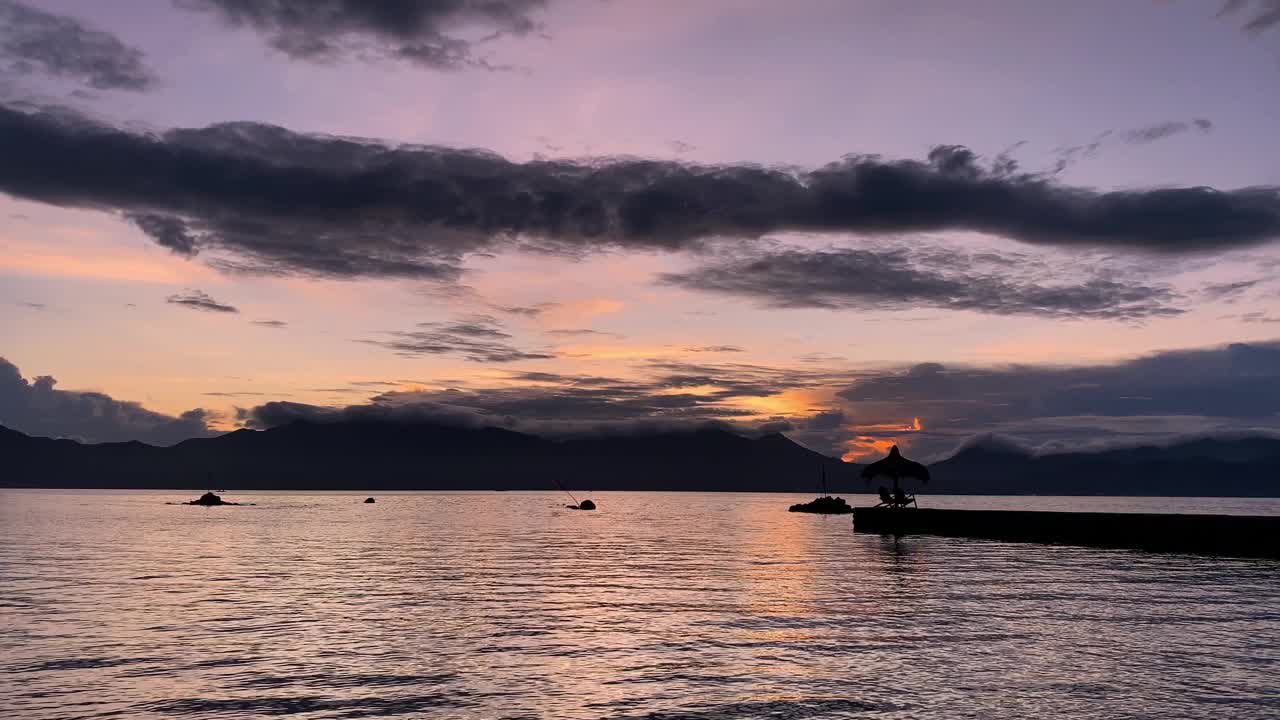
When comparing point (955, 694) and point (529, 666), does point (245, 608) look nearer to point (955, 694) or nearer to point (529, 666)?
point (529, 666)

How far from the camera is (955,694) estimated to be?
21.7 metres

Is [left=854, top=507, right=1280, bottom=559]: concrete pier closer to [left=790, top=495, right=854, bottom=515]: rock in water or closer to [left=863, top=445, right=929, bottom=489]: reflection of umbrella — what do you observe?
[left=863, top=445, right=929, bottom=489]: reflection of umbrella

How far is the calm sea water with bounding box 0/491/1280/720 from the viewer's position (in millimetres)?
21234

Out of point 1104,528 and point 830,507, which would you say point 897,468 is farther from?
point 830,507

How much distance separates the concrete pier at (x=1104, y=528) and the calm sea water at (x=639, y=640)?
308 inches

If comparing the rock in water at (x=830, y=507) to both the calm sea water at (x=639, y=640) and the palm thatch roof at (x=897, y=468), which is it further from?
the calm sea water at (x=639, y=640)

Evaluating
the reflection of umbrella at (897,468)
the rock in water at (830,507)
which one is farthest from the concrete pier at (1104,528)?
the rock in water at (830,507)

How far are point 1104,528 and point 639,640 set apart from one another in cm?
6605

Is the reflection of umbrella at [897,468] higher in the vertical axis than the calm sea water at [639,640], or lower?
higher

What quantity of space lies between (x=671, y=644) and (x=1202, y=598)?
2576 centimetres

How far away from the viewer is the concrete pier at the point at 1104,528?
68438mm

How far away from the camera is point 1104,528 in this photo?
82.6 meters

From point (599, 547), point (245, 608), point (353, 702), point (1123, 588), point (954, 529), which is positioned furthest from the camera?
point (954, 529)

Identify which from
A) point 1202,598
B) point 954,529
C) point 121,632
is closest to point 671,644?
point 121,632
